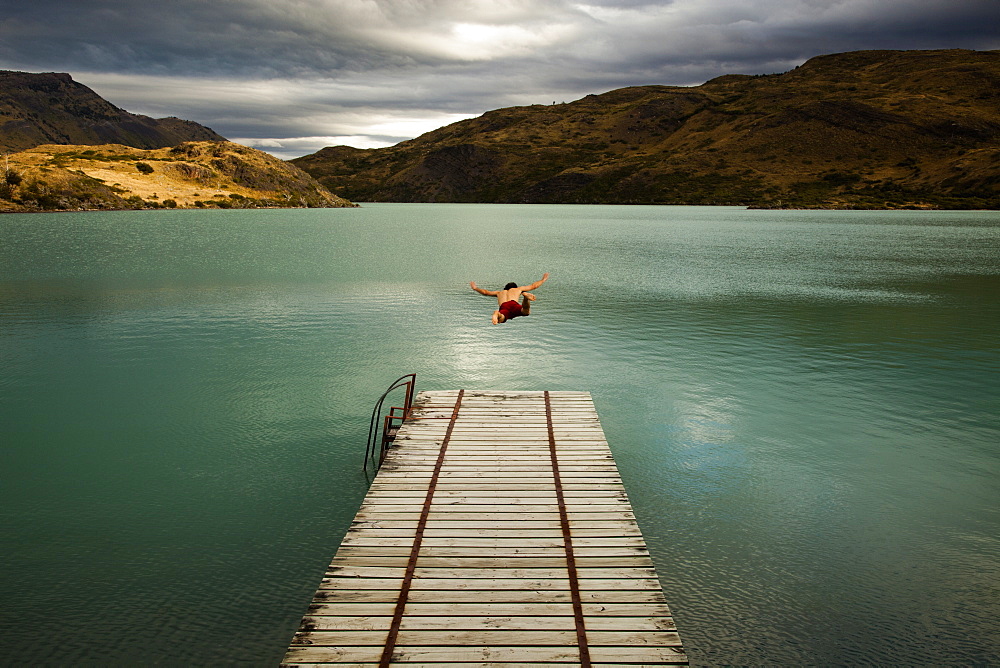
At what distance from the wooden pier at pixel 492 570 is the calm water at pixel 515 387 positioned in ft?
6.32

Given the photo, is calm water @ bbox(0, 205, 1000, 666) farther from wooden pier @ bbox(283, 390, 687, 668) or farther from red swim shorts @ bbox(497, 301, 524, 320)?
red swim shorts @ bbox(497, 301, 524, 320)

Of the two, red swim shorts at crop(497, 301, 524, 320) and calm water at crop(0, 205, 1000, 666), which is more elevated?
red swim shorts at crop(497, 301, 524, 320)

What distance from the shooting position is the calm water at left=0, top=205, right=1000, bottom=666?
433 inches

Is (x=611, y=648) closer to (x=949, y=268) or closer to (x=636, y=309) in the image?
(x=636, y=309)

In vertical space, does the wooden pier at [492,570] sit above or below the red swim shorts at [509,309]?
below

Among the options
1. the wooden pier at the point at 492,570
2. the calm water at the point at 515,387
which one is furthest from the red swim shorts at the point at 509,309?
the wooden pier at the point at 492,570

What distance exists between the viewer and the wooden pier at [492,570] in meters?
8.12

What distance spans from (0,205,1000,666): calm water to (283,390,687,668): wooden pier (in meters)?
1.93

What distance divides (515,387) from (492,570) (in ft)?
49.2

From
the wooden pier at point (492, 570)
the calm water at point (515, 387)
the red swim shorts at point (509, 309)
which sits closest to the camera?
the wooden pier at point (492, 570)

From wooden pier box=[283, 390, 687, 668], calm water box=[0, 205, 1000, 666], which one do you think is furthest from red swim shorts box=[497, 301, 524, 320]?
wooden pier box=[283, 390, 687, 668]

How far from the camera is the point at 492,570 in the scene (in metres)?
9.90

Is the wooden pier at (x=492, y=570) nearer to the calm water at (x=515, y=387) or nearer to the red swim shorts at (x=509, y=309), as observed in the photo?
the calm water at (x=515, y=387)

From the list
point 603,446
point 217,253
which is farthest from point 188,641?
point 217,253
